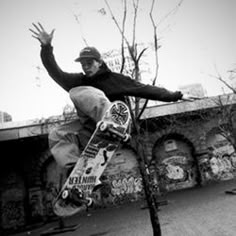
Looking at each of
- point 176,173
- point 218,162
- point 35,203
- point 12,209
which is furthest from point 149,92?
point 218,162

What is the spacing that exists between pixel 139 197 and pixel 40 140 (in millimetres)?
7237

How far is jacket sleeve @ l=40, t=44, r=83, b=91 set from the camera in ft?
7.56

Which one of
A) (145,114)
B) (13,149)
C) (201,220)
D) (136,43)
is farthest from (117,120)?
(13,149)

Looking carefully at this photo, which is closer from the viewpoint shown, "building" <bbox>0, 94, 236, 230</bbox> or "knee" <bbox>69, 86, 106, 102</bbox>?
"knee" <bbox>69, 86, 106, 102</bbox>

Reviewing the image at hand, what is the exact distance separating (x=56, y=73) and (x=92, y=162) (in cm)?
96

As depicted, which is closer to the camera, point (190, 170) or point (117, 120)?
point (117, 120)

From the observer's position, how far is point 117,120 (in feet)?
7.30

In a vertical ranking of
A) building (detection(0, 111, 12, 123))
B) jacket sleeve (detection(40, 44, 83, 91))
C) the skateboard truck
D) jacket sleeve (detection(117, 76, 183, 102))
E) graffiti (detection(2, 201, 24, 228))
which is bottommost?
graffiti (detection(2, 201, 24, 228))

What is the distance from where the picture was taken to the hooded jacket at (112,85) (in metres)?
2.38

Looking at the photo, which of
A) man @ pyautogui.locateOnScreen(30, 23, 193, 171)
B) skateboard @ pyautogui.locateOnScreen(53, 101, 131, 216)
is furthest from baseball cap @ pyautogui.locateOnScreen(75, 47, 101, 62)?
skateboard @ pyautogui.locateOnScreen(53, 101, 131, 216)

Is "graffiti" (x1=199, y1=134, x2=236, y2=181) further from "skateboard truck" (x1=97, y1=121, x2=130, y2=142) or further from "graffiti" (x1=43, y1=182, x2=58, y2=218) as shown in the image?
"skateboard truck" (x1=97, y1=121, x2=130, y2=142)

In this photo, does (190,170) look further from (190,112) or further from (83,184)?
(83,184)

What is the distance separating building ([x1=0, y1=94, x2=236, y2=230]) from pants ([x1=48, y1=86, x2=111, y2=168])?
11108 millimetres

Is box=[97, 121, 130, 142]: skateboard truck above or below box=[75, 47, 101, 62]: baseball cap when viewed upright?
below
